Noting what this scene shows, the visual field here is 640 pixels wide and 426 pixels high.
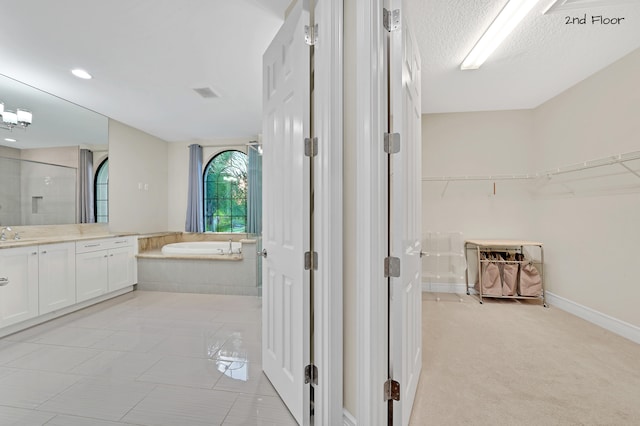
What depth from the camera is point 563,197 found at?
3.20m

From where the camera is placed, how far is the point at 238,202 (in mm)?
5500

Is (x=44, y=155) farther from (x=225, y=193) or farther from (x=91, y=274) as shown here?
(x=225, y=193)

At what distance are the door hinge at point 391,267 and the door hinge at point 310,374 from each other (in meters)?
0.63

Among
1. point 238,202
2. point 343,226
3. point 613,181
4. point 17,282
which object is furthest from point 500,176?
point 17,282

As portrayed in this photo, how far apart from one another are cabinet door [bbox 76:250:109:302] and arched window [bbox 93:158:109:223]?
732mm

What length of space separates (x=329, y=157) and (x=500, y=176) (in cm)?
340

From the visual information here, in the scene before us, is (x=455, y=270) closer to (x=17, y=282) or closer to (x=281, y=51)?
(x=281, y=51)

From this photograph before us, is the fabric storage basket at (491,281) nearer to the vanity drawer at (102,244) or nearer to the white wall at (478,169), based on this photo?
the white wall at (478,169)

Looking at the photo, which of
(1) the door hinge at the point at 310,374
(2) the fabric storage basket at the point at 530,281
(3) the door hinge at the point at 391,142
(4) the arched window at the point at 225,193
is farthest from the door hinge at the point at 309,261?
(4) the arched window at the point at 225,193

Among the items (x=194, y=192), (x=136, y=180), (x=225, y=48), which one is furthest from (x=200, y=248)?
(x=225, y=48)

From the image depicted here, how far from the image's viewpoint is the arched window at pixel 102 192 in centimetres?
395

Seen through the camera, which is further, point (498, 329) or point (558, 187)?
point (558, 187)

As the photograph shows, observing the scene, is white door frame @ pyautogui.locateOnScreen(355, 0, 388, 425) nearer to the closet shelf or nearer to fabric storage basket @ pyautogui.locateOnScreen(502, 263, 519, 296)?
the closet shelf

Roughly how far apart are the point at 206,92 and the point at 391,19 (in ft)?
8.90
